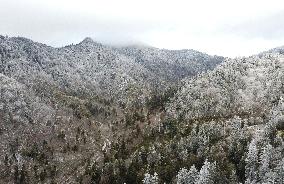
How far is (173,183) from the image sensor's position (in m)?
196

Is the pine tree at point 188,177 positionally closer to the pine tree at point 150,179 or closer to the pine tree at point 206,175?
the pine tree at point 206,175

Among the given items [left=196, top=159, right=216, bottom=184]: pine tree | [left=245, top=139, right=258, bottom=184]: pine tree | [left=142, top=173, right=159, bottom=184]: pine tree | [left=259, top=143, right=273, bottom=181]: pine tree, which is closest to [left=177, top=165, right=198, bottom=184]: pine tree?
[left=196, top=159, right=216, bottom=184]: pine tree

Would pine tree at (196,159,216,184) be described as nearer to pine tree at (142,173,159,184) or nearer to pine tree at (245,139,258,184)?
pine tree at (245,139,258,184)

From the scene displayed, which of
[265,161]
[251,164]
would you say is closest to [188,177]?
[251,164]

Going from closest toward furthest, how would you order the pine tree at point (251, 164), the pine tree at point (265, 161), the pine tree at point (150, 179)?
1. the pine tree at point (265, 161)
2. the pine tree at point (251, 164)
3. the pine tree at point (150, 179)

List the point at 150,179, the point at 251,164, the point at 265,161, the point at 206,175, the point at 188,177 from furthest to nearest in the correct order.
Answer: the point at 150,179 < the point at 188,177 < the point at 251,164 < the point at 206,175 < the point at 265,161

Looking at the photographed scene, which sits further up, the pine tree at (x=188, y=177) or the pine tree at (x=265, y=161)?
→ the pine tree at (x=265, y=161)

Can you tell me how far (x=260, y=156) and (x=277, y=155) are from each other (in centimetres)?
740

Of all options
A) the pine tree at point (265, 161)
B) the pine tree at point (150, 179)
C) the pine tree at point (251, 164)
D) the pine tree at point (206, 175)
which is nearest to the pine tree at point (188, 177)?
the pine tree at point (206, 175)

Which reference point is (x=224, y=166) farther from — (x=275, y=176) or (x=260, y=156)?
(x=275, y=176)

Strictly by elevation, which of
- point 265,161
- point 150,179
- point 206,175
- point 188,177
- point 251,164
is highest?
point 265,161

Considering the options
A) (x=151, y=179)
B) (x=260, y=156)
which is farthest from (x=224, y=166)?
(x=151, y=179)

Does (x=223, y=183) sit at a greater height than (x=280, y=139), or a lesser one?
lesser

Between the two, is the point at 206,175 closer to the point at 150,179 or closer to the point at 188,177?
the point at 188,177
